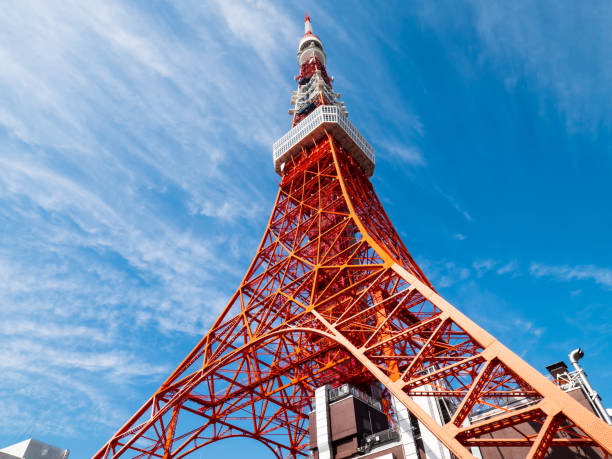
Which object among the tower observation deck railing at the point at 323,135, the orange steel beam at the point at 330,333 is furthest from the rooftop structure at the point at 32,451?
the tower observation deck railing at the point at 323,135

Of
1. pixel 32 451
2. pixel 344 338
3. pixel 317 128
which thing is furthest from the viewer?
pixel 32 451

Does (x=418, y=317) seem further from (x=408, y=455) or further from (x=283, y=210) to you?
(x=283, y=210)

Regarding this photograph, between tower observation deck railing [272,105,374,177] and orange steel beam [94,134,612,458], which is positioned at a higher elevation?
tower observation deck railing [272,105,374,177]

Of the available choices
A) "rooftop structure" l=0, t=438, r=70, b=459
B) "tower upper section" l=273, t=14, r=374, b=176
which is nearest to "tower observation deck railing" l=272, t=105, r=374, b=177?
"tower upper section" l=273, t=14, r=374, b=176

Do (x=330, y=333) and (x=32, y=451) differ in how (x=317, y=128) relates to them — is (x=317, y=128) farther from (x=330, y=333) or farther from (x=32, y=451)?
(x=32, y=451)

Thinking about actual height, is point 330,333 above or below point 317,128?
below

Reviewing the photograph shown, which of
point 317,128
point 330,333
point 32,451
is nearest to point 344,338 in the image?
point 330,333

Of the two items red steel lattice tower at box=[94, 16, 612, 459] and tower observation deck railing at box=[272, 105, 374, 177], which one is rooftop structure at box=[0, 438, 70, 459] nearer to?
red steel lattice tower at box=[94, 16, 612, 459]

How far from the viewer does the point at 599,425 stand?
766cm

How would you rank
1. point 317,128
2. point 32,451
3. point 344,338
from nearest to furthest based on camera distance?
point 344,338 < point 317,128 < point 32,451

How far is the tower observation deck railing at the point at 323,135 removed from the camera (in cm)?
2819

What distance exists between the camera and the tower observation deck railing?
2819 cm

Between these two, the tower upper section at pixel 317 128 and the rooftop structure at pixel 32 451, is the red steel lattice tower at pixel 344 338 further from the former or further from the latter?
the rooftop structure at pixel 32 451

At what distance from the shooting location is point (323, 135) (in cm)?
2852
